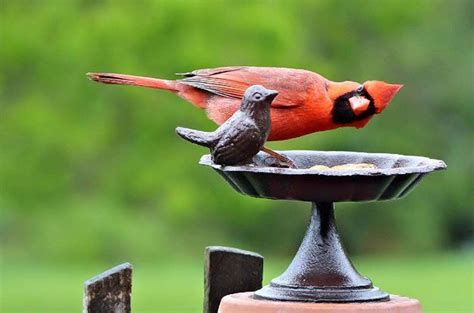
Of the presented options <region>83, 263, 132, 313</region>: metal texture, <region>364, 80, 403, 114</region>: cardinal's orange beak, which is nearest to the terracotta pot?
<region>83, 263, 132, 313</region>: metal texture

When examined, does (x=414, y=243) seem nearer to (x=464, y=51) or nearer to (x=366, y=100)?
(x=464, y=51)

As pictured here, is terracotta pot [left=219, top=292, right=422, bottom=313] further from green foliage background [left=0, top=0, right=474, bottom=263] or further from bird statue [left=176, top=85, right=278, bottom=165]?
green foliage background [left=0, top=0, right=474, bottom=263]

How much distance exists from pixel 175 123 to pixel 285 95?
322 inches

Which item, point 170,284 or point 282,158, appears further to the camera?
point 170,284

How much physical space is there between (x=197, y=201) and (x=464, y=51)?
23.5 ft

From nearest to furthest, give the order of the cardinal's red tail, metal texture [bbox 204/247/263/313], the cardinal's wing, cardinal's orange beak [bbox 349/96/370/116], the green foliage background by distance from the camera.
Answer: cardinal's orange beak [bbox 349/96/370/116]
metal texture [bbox 204/247/263/313]
the cardinal's wing
the cardinal's red tail
the green foliage background

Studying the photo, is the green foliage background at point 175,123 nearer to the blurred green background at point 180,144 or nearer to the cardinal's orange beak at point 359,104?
the blurred green background at point 180,144

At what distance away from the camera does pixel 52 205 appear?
14.7m

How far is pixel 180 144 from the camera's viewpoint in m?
13.8

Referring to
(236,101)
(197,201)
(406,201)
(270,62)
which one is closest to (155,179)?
(197,201)

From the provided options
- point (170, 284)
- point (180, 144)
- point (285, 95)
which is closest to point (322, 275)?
point (285, 95)

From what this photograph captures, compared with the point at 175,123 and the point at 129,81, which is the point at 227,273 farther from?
the point at 175,123

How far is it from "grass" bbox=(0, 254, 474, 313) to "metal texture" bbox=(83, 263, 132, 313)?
374 inches

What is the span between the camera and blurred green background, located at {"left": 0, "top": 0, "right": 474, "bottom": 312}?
41.9ft
